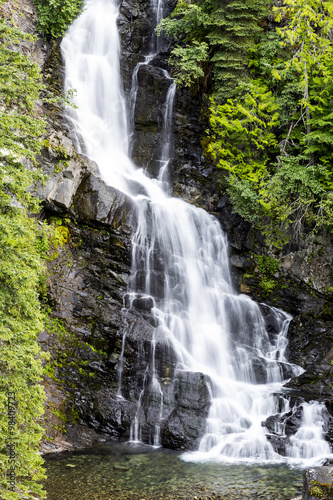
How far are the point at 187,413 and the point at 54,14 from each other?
613 inches

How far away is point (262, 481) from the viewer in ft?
26.2

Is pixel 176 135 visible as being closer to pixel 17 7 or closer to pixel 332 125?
pixel 332 125

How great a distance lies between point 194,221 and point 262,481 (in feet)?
28.6

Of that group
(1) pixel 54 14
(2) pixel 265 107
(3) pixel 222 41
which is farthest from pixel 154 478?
(1) pixel 54 14

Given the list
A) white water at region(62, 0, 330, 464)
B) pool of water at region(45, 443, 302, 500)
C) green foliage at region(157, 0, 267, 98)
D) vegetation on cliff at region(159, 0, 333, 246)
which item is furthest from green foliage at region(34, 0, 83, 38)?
pool of water at region(45, 443, 302, 500)

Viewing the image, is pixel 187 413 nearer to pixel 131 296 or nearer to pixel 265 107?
pixel 131 296

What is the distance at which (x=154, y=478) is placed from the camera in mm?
8008

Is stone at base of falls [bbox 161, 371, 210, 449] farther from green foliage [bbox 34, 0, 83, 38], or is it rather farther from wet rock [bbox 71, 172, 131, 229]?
green foliage [bbox 34, 0, 83, 38]

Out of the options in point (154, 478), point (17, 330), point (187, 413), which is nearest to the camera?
point (17, 330)

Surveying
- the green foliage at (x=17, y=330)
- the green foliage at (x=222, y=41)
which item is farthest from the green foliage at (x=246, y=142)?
the green foliage at (x=17, y=330)

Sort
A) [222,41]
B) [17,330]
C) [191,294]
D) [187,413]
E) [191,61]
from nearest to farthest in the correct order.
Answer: [17,330] < [187,413] < [191,294] < [222,41] < [191,61]

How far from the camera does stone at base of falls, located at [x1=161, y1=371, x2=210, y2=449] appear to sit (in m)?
10.1

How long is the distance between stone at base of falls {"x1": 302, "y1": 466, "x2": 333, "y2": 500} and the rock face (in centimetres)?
508

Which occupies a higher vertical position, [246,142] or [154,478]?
[246,142]
